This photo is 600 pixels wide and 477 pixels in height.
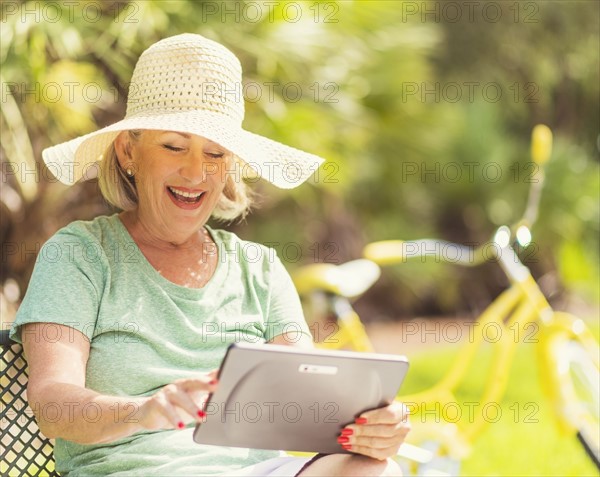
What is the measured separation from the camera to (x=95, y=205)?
5.24 metres

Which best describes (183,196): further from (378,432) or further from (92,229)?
(378,432)

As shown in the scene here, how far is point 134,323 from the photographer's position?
83.4 inches

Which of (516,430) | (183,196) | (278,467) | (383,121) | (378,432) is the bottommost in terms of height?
(516,430)

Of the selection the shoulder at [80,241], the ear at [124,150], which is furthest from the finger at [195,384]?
the ear at [124,150]

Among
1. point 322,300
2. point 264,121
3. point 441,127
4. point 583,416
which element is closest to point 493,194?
point 441,127

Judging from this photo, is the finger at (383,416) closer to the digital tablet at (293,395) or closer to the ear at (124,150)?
the digital tablet at (293,395)

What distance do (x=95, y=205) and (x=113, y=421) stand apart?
3552 mm

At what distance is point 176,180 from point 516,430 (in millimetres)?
3368

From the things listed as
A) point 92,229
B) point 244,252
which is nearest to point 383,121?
point 244,252

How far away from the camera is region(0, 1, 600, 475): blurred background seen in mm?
4656

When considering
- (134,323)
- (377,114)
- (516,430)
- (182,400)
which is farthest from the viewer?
(377,114)

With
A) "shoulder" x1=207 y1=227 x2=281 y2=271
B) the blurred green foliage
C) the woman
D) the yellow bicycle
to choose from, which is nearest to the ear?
the woman

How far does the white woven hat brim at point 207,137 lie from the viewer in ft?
7.12

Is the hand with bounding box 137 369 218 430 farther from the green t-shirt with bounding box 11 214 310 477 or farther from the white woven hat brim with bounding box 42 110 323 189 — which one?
the white woven hat brim with bounding box 42 110 323 189
